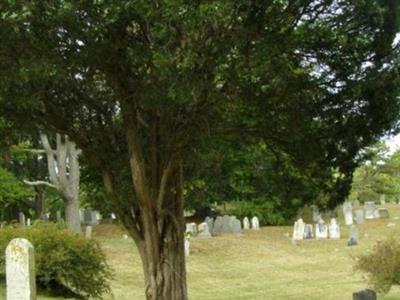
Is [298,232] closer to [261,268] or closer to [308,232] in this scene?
[308,232]

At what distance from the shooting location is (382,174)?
2522 inches

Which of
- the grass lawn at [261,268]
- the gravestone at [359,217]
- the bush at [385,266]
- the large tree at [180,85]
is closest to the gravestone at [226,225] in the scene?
the grass lawn at [261,268]

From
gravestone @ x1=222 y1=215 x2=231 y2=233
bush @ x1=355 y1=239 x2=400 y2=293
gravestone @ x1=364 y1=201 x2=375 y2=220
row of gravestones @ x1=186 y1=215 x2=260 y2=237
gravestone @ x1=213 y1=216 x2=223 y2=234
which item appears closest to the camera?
bush @ x1=355 y1=239 x2=400 y2=293

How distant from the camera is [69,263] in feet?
51.1

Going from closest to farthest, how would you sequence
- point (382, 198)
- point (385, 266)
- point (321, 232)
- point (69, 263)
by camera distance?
point (385, 266), point (69, 263), point (321, 232), point (382, 198)

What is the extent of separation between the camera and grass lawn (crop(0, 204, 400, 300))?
18766mm

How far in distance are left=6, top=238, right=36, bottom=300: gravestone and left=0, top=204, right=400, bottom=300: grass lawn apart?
5363 mm

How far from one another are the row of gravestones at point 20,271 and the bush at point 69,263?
544 centimetres

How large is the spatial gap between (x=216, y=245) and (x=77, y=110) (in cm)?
2054

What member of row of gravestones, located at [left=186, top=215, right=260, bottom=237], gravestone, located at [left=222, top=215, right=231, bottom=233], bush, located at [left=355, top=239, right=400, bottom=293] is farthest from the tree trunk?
bush, located at [left=355, top=239, right=400, bottom=293]

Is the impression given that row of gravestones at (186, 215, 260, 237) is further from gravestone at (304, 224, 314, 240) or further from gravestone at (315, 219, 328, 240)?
gravestone at (315, 219, 328, 240)

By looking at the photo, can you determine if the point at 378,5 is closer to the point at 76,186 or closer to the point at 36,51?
the point at 36,51

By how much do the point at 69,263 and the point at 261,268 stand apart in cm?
1091

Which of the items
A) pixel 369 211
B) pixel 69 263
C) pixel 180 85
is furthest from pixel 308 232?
pixel 180 85
